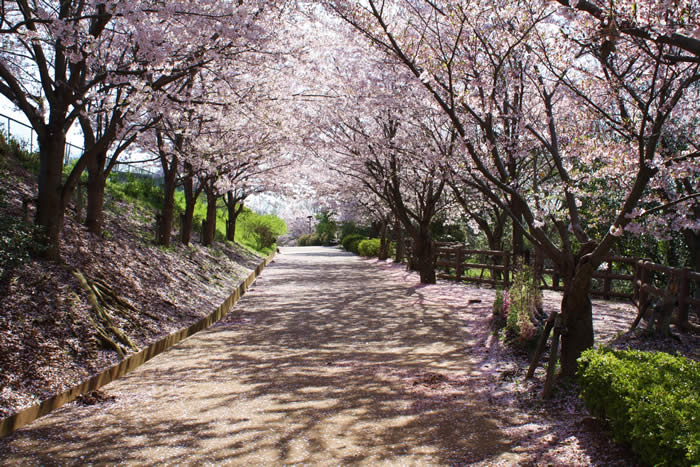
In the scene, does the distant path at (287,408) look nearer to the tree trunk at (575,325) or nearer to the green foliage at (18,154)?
the tree trunk at (575,325)

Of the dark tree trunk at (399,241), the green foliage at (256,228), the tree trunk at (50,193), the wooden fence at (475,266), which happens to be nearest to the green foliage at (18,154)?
the tree trunk at (50,193)

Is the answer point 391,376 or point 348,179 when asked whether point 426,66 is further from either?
point 348,179

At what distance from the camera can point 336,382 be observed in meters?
5.82

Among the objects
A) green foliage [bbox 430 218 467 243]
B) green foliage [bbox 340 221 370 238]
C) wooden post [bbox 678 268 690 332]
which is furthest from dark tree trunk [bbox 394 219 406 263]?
green foliage [bbox 340 221 370 238]

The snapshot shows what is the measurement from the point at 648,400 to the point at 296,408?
2.87 meters

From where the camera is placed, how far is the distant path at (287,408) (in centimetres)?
385

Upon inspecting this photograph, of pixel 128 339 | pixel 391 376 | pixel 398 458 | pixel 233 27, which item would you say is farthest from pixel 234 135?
pixel 398 458

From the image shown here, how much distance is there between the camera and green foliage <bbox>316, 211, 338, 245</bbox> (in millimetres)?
57312

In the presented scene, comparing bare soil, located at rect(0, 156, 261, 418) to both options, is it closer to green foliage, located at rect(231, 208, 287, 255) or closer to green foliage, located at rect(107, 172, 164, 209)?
green foliage, located at rect(107, 172, 164, 209)

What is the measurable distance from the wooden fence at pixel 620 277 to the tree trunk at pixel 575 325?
245cm

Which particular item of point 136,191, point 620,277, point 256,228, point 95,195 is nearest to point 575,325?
point 620,277

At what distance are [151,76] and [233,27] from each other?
4.85 feet

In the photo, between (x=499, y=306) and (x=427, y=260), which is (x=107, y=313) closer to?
(x=499, y=306)

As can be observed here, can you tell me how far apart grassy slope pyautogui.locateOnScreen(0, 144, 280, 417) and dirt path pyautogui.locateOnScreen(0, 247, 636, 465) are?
16.7 inches
